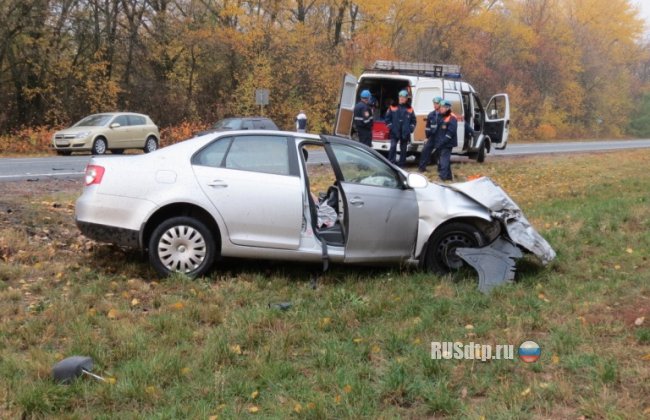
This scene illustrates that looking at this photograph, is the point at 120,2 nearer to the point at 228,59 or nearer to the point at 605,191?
the point at 228,59

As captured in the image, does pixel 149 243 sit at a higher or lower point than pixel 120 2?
lower

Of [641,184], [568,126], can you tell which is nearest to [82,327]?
[641,184]

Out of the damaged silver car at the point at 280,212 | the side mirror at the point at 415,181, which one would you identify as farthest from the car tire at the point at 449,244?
the side mirror at the point at 415,181

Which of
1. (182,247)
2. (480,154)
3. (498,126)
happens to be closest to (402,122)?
(480,154)

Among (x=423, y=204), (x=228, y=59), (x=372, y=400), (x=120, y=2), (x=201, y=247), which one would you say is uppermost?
(x=120, y=2)

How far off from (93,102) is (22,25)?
428cm

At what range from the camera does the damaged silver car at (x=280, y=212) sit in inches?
228

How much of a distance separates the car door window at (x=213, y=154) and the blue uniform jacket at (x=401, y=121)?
26.2ft

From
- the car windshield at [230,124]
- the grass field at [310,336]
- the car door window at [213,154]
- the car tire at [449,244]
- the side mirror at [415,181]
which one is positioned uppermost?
the car windshield at [230,124]

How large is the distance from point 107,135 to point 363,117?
411 inches

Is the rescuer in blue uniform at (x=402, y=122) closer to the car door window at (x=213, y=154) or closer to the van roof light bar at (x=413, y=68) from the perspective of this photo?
the van roof light bar at (x=413, y=68)

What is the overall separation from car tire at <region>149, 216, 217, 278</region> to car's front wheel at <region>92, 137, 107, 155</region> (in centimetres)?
1527

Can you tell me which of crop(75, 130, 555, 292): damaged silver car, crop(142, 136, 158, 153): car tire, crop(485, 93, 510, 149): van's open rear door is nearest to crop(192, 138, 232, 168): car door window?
crop(75, 130, 555, 292): damaged silver car

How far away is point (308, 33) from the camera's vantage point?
33688 mm
